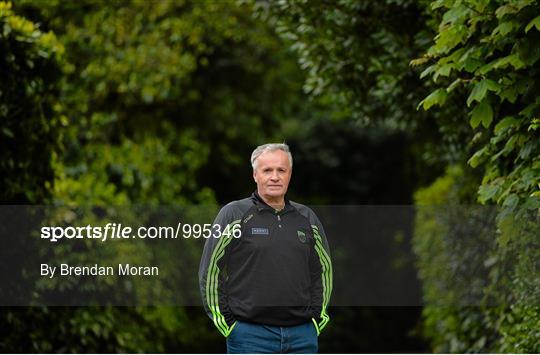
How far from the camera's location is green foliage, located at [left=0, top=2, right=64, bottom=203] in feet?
24.8

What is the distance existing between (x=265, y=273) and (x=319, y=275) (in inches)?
15.4

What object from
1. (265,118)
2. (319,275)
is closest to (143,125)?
(265,118)

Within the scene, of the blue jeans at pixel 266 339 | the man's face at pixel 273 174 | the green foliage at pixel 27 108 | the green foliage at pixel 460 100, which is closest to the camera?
the blue jeans at pixel 266 339

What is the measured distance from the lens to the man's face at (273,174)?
5.25 meters

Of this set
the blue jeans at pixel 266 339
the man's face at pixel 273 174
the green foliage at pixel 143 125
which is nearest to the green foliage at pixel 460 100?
the man's face at pixel 273 174

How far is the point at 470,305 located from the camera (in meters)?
9.50

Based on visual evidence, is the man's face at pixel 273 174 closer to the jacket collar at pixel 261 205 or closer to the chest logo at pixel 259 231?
the jacket collar at pixel 261 205

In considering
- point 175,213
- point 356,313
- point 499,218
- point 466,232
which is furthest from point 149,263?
point 356,313

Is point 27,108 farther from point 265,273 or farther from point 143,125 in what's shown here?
point 143,125

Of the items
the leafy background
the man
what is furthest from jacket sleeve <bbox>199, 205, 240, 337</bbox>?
the leafy background

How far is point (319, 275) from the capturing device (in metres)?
5.38

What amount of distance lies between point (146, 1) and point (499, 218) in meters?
9.27

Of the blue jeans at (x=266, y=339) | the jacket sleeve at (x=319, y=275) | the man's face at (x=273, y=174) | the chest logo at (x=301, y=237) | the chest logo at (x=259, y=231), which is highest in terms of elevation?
the man's face at (x=273, y=174)

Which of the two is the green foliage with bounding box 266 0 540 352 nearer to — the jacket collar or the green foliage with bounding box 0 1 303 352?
the jacket collar
